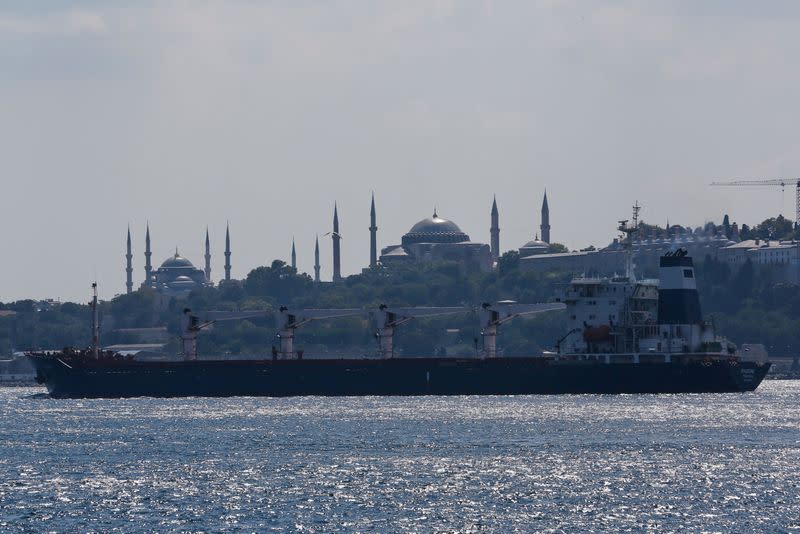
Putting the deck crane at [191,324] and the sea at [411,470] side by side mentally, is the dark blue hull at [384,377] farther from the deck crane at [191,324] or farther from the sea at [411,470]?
the sea at [411,470]

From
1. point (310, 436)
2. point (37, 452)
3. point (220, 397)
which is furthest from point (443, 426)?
point (220, 397)

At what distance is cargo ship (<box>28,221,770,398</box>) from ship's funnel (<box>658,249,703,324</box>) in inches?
2.6

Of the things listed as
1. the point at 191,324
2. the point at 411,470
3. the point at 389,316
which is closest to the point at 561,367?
the point at 389,316

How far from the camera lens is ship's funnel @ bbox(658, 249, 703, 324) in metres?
129

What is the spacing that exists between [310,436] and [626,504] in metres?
29.5

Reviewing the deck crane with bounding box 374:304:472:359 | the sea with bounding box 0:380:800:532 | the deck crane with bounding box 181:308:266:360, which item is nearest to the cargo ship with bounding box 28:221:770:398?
the deck crane with bounding box 374:304:472:359

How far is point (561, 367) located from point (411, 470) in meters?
55.2

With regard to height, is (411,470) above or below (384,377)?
below

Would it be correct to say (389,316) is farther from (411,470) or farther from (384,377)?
(411,470)

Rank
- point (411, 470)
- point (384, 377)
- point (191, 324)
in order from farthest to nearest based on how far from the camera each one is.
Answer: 1. point (191, 324)
2. point (384, 377)
3. point (411, 470)

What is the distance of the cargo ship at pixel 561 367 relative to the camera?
415 ft

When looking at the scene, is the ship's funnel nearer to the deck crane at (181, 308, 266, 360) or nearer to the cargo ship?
the cargo ship

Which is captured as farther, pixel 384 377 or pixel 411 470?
pixel 384 377

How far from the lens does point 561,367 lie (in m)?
128
